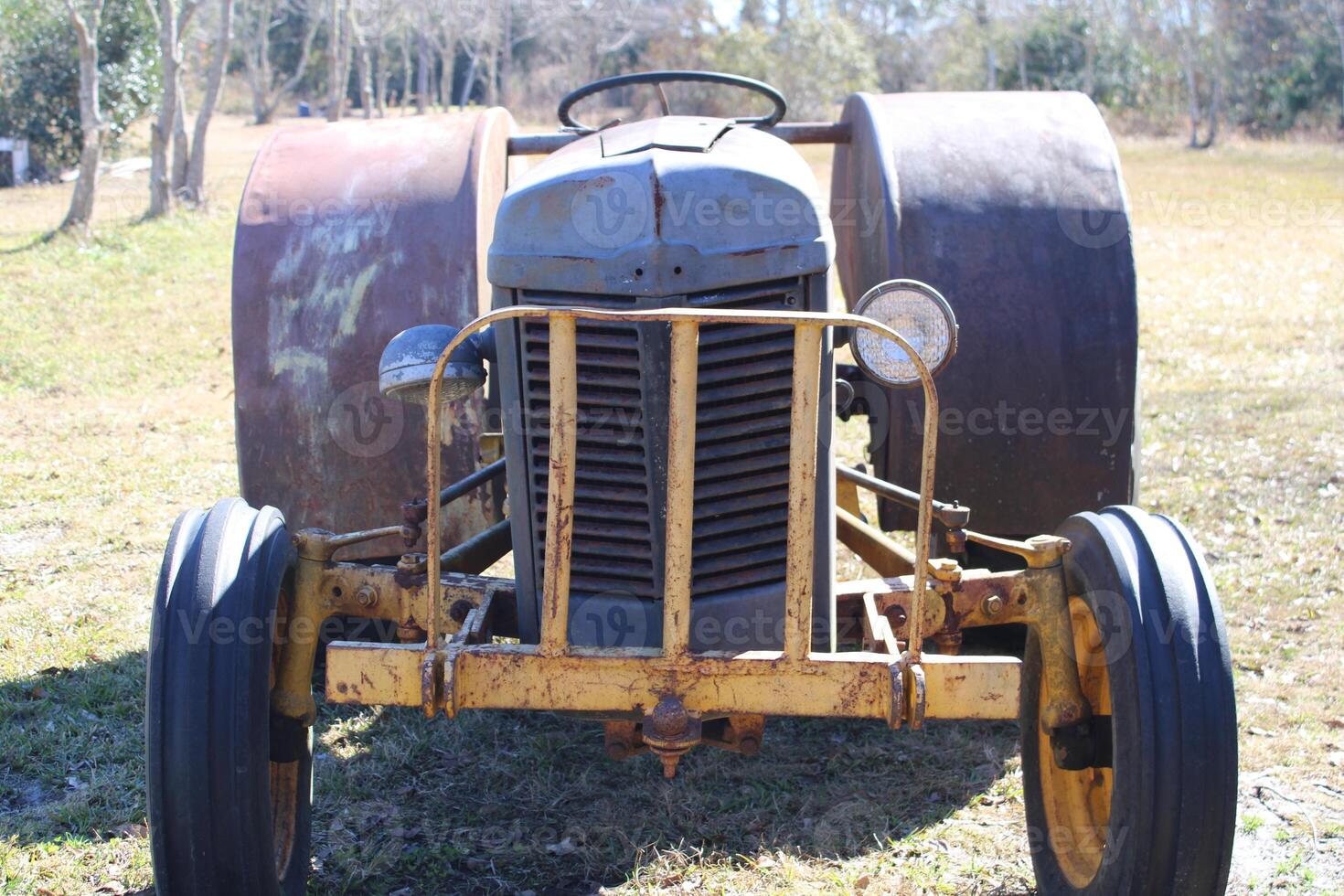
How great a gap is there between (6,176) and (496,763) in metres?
19.6

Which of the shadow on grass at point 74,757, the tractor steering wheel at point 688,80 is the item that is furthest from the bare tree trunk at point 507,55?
the shadow on grass at point 74,757

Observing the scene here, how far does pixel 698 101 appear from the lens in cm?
4025

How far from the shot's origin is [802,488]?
275 cm

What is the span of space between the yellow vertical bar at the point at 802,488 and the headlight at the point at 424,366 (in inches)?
33.1

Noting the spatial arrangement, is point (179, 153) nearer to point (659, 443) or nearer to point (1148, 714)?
point (659, 443)

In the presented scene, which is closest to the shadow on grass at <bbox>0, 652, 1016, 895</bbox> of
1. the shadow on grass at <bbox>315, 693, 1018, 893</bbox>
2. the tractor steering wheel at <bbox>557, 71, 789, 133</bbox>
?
the shadow on grass at <bbox>315, 693, 1018, 893</bbox>

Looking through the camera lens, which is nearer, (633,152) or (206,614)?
(206,614)

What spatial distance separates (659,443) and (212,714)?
1.12m

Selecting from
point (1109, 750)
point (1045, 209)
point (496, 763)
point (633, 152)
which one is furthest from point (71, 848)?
point (1045, 209)

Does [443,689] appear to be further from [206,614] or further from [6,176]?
[6,176]

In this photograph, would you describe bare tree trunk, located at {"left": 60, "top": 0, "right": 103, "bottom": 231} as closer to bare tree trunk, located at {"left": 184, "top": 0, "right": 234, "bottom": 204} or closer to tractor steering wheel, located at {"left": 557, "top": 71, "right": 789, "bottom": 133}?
bare tree trunk, located at {"left": 184, "top": 0, "right": 234, "bottom": 204}

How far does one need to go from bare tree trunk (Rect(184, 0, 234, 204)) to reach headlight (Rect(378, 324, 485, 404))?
13441 millimetres

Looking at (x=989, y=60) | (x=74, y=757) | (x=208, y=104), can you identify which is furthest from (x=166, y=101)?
(x=989, y=60)

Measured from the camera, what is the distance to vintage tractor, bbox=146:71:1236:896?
2799 mm
